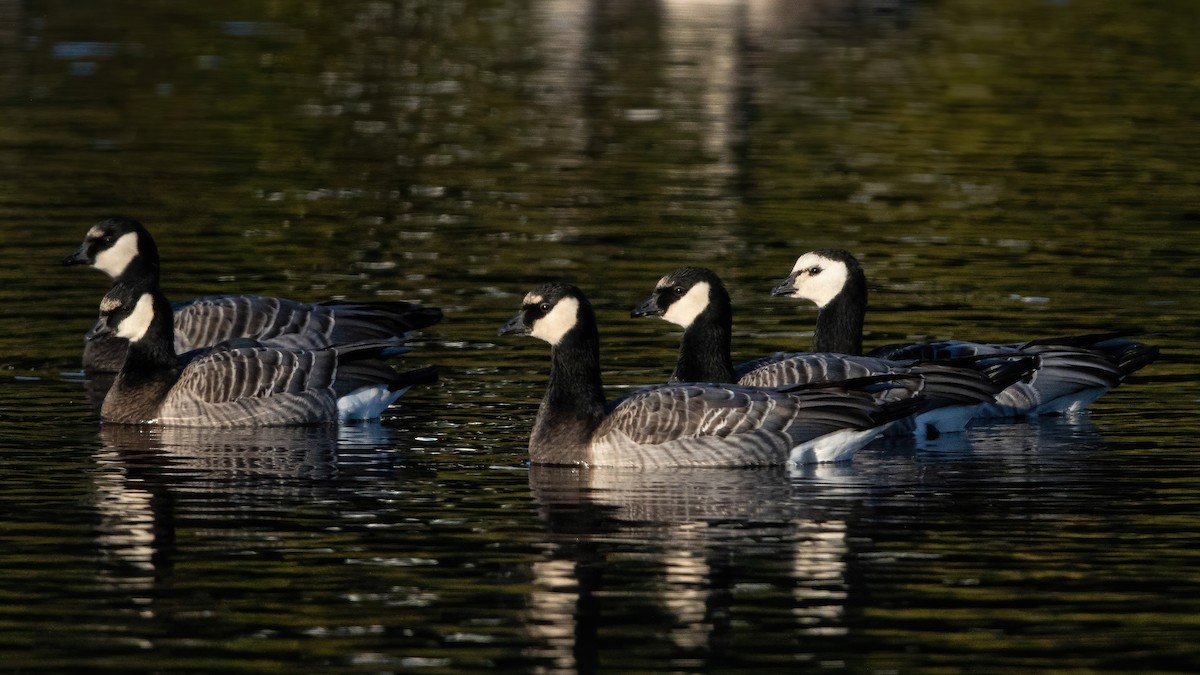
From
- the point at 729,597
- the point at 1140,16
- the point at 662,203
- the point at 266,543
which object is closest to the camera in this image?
the point at 729,597

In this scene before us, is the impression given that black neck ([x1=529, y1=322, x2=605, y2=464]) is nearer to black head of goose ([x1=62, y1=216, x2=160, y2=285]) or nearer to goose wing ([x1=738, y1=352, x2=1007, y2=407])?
goose wing ([x1=738, y1=352, x2=1007, y2=407])

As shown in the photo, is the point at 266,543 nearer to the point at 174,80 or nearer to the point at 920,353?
the point at 920,353

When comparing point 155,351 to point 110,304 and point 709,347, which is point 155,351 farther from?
point 709,347

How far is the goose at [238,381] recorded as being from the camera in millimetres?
21312

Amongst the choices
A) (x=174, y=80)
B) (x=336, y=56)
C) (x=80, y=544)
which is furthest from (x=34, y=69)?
(x=80, y=544)

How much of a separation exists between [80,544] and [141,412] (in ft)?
17.9

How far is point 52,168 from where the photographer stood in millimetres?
39156

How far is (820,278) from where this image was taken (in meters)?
22.4

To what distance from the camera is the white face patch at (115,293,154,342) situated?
21828mm

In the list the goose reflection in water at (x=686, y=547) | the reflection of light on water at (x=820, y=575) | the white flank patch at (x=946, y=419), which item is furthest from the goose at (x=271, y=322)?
the reflection of light on water at (x=820, y=575)

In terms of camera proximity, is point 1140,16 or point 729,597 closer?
point 729,597

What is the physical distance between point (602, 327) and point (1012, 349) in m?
5.65

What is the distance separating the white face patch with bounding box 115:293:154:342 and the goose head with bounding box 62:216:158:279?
3759 millimetres

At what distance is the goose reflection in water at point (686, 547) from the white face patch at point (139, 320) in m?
5.01
